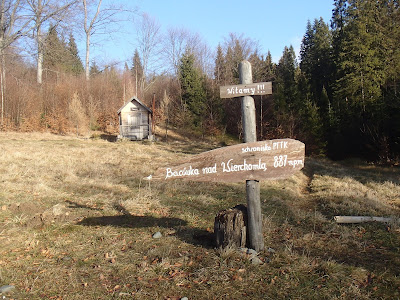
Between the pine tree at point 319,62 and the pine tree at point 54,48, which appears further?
the pine tree at point 319,62

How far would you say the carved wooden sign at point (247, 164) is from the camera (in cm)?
427

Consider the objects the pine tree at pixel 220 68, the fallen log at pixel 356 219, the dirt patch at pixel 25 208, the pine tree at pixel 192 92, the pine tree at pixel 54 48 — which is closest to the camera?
the fallen log at pixel 356 219

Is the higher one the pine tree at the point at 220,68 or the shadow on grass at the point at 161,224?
the pine tree at the point at 220,68

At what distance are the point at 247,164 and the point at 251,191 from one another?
1.33 ft

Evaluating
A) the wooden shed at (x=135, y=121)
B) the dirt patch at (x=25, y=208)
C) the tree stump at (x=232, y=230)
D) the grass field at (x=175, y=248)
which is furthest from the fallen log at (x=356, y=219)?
the wooden shed at (x=135, y=121)

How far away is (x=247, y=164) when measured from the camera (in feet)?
14.1

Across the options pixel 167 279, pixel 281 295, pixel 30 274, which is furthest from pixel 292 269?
pixel 30 274

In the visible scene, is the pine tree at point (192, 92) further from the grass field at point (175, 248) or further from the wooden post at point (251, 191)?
the wooden post at point (251, 191)

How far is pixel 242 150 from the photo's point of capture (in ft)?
14.1

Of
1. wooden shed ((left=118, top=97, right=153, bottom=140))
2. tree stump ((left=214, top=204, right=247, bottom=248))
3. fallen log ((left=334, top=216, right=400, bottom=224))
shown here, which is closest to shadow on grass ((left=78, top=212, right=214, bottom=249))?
tree stump ((left=214, top=204, right=247, bottom=248))

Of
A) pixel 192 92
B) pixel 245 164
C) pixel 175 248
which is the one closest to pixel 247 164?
pixel 245 164

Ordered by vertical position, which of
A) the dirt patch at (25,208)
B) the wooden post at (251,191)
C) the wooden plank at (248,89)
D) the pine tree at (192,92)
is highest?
the pine tree at (192,92)

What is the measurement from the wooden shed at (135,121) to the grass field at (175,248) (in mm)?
19880

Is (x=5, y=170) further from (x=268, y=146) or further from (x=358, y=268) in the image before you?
(x=358, y=268)
